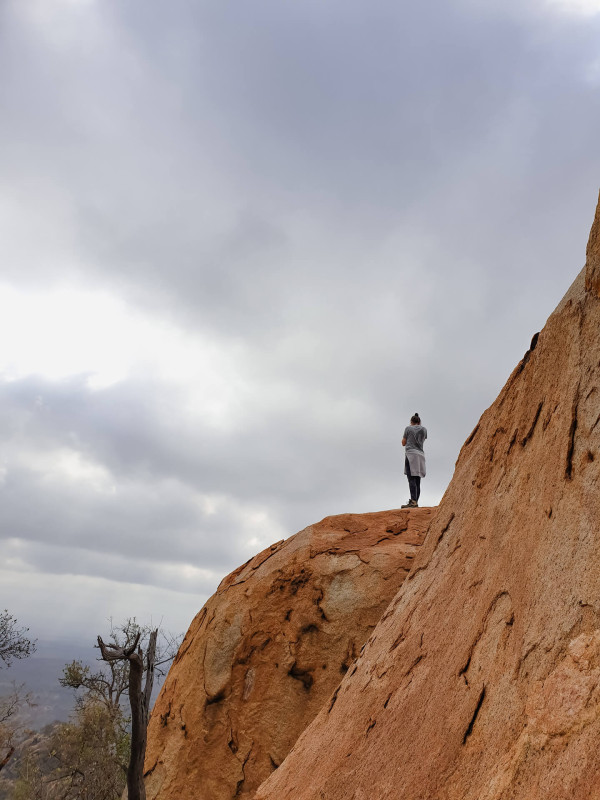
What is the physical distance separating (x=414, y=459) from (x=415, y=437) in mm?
624

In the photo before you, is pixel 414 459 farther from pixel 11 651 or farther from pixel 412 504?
pixel 11 651

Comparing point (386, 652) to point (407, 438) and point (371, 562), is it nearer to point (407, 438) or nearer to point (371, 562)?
point (371, 562)

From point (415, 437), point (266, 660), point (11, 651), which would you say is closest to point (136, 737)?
point (266, 660)

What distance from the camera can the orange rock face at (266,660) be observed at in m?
9.46

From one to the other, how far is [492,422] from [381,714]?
3651 millimetres

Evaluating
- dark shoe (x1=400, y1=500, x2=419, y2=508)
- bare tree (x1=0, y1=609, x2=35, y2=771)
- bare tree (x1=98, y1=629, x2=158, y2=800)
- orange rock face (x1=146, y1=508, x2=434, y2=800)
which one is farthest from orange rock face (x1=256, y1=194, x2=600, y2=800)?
bare tree (x1=0, y1=609, x2=35, y2=771)

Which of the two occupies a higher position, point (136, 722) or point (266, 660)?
point (266, 660)

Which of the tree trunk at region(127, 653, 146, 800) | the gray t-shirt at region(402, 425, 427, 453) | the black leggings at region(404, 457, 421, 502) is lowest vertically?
the tree trunk at region(127, 653, 146, 800)

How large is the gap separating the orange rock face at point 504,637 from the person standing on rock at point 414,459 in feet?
23.0

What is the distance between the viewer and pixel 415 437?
14703 millimetres

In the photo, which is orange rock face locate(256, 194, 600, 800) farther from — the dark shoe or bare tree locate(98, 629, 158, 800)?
the dark shoe

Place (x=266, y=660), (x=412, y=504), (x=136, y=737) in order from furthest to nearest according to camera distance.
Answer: (x=412, y=504) → (x=266, y=660) → (x=136, y=737)

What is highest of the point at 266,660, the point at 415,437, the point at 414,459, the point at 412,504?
the point at 415,437

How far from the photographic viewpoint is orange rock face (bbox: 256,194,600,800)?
145 inches
